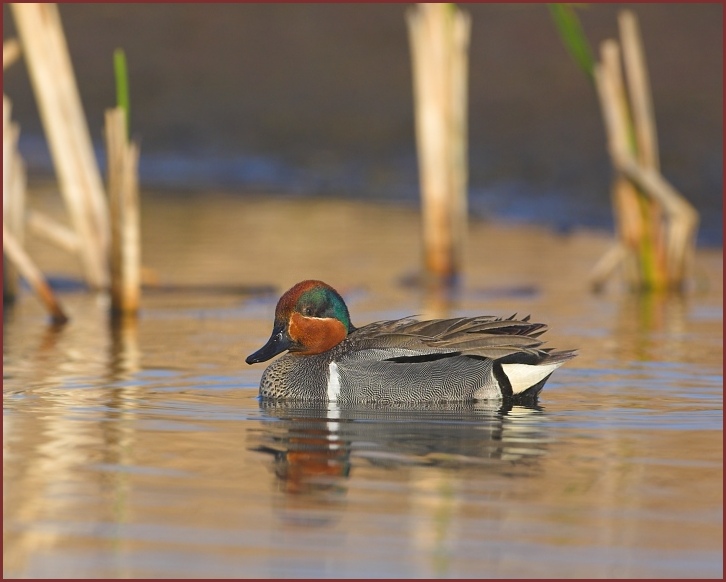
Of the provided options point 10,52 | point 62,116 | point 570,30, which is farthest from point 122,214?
point 570,30

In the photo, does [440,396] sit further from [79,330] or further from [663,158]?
[663,158]

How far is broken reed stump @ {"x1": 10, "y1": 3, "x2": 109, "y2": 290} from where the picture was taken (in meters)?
11.0

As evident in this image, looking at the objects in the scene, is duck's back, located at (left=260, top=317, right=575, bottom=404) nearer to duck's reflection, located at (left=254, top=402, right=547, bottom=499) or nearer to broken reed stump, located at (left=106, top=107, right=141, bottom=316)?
duck's reflection, located at (left=254, top=402, right=547, bottom=499)

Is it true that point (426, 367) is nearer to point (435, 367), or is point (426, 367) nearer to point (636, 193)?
point (435, 367)

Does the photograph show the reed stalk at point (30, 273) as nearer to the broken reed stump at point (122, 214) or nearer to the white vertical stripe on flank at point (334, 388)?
the broken reed stump at point (122, 214)

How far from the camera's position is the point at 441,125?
41.2 ft

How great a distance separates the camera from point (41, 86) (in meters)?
11.2

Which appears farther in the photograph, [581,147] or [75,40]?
[75,40]

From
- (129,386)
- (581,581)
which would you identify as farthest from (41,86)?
(581,581)

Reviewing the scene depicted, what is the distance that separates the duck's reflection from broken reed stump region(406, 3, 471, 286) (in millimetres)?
4834

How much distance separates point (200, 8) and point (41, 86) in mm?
15145

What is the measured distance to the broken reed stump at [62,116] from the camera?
36.1ft

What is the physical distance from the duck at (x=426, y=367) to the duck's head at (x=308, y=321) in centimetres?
9

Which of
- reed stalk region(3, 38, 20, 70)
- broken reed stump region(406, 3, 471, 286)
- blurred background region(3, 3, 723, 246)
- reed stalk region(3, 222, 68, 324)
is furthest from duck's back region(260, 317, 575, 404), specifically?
blurred background region(3, 3, 723, 246)
